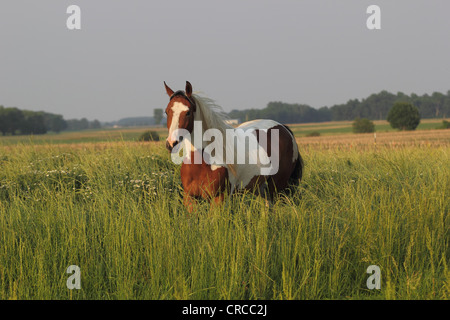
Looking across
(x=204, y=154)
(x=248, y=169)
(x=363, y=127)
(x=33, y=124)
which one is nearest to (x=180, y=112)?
(x=204, y=154)

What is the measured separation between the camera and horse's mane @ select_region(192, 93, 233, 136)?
14.0ft

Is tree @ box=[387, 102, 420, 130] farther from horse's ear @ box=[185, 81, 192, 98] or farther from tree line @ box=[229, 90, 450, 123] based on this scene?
horse's ear @ box=[185, 81, 192, 98]

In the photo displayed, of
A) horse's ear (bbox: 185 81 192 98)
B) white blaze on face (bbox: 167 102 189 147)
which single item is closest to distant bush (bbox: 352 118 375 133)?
horse's ear (bbox: 185 81 192 98)

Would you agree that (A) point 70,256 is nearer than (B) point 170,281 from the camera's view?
No

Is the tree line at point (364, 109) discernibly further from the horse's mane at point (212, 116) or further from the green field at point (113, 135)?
the horse's mane at point (212, 116)

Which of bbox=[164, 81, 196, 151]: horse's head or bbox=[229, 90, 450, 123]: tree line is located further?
bbox=[229, 90, 450, 123]: tree line

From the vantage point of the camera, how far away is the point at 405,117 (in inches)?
2552

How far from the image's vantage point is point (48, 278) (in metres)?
3.29

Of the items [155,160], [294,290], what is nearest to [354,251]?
[294,290]

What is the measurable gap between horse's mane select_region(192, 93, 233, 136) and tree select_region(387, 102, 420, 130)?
6799cm

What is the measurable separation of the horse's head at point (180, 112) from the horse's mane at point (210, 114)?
0.12 metres

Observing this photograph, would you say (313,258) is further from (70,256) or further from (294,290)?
(70,256)

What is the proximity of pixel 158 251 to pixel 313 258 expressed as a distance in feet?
4.67

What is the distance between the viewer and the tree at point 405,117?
6475 centimetres
